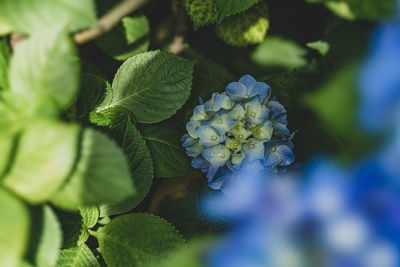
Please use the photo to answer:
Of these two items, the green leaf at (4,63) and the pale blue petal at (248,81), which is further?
the pale blue petal at (248,81)

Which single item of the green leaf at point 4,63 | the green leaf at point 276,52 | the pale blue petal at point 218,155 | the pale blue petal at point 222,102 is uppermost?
the green leaf at point 4,63

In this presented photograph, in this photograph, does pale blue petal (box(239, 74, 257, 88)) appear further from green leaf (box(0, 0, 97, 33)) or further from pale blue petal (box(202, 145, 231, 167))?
green leaf (box(0, 0, 97, 33))

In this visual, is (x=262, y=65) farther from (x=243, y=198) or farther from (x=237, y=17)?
(x=243, y=198)

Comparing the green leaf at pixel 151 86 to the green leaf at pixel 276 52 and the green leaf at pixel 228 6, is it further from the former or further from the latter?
the green leaf at pixel 276 52

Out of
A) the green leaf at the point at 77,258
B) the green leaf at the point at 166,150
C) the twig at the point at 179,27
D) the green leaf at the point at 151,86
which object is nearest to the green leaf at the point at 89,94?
the green leaf at the point at 151,86

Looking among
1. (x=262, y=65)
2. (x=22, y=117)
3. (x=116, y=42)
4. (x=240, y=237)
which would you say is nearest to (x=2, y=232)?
(x=22, y=117)

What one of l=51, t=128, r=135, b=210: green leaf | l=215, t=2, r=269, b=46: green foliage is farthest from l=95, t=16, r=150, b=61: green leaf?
l=51, t=128, r=135, b=210: green leaf
